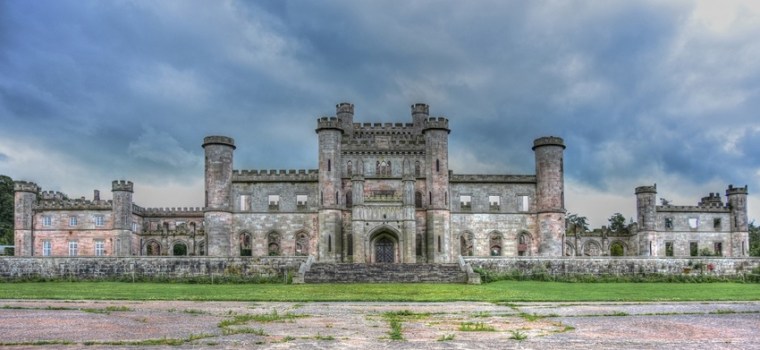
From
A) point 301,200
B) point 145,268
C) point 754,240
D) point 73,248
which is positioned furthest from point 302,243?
point 754,240

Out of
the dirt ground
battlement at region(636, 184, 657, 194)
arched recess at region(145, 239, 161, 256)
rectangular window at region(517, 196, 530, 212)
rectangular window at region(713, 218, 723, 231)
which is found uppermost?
battlement at region(636, 184, 657, 194)

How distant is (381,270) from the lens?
39.9 meters

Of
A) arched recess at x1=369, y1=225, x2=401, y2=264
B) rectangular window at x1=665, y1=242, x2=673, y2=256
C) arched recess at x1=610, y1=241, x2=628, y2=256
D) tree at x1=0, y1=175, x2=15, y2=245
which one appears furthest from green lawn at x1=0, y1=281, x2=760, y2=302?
tree at x1=0, y1=175, x2=15, y2=245

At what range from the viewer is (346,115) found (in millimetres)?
55750

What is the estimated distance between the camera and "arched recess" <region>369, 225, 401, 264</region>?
47.7 meters

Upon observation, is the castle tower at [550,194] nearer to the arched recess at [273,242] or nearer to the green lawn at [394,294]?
the arched recess at [273,242]

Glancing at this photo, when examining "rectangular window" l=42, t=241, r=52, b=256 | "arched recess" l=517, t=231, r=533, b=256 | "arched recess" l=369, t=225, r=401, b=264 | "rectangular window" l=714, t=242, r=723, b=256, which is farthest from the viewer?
"rectangular window" l=714, t=242, r=723, b=256

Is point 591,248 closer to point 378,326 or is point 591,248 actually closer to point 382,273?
point 382,273

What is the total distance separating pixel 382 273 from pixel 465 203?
49.7ft

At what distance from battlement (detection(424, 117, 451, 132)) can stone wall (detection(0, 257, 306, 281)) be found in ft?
51.8

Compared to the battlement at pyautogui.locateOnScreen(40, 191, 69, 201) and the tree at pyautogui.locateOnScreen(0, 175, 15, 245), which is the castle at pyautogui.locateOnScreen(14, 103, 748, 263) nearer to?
the battlement at pyautogui.locateOnScreen(40, 191, 69, 201)

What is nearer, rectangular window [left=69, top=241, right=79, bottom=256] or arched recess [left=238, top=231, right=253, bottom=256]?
arched recess [left=238, top=231, right=253, bottom=256]

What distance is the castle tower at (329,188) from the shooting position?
48.8m

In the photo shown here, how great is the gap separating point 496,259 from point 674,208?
2948 cm
